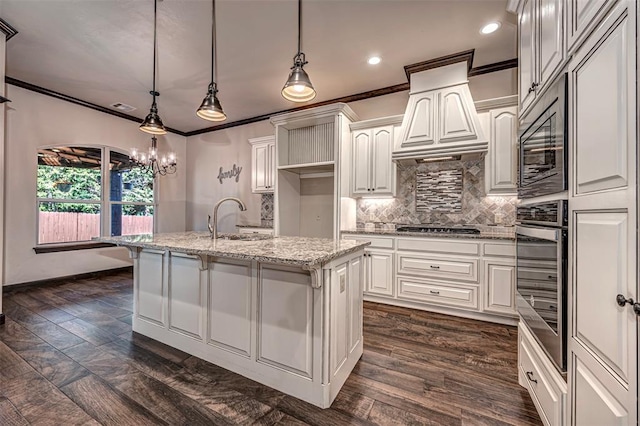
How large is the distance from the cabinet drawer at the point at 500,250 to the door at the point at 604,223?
1.84 m

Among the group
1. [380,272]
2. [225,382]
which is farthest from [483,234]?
[225,382]

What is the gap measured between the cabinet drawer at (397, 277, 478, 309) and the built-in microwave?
1.57 m

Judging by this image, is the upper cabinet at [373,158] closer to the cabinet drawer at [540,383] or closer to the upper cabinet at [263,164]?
the upper cabinet at [263,164]

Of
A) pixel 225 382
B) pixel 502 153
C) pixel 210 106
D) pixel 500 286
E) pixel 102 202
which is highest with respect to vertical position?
pixel 210 106

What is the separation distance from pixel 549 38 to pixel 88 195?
20.2ft

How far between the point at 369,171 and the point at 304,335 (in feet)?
8.38

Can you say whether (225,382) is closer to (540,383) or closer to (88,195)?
(540,383)

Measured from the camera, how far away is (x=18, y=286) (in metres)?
3.86

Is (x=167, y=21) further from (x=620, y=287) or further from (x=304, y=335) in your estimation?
(x=620, y=287)

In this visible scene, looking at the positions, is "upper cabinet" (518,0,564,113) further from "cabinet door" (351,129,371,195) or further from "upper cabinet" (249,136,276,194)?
"upper cabinet" (249,136,276,194)

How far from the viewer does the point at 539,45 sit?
1576mm

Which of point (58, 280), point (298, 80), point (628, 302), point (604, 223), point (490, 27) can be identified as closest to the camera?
point (628, 302)

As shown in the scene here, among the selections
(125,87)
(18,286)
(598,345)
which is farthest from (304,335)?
(18,286)

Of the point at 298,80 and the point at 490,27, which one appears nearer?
the point at 298,80
